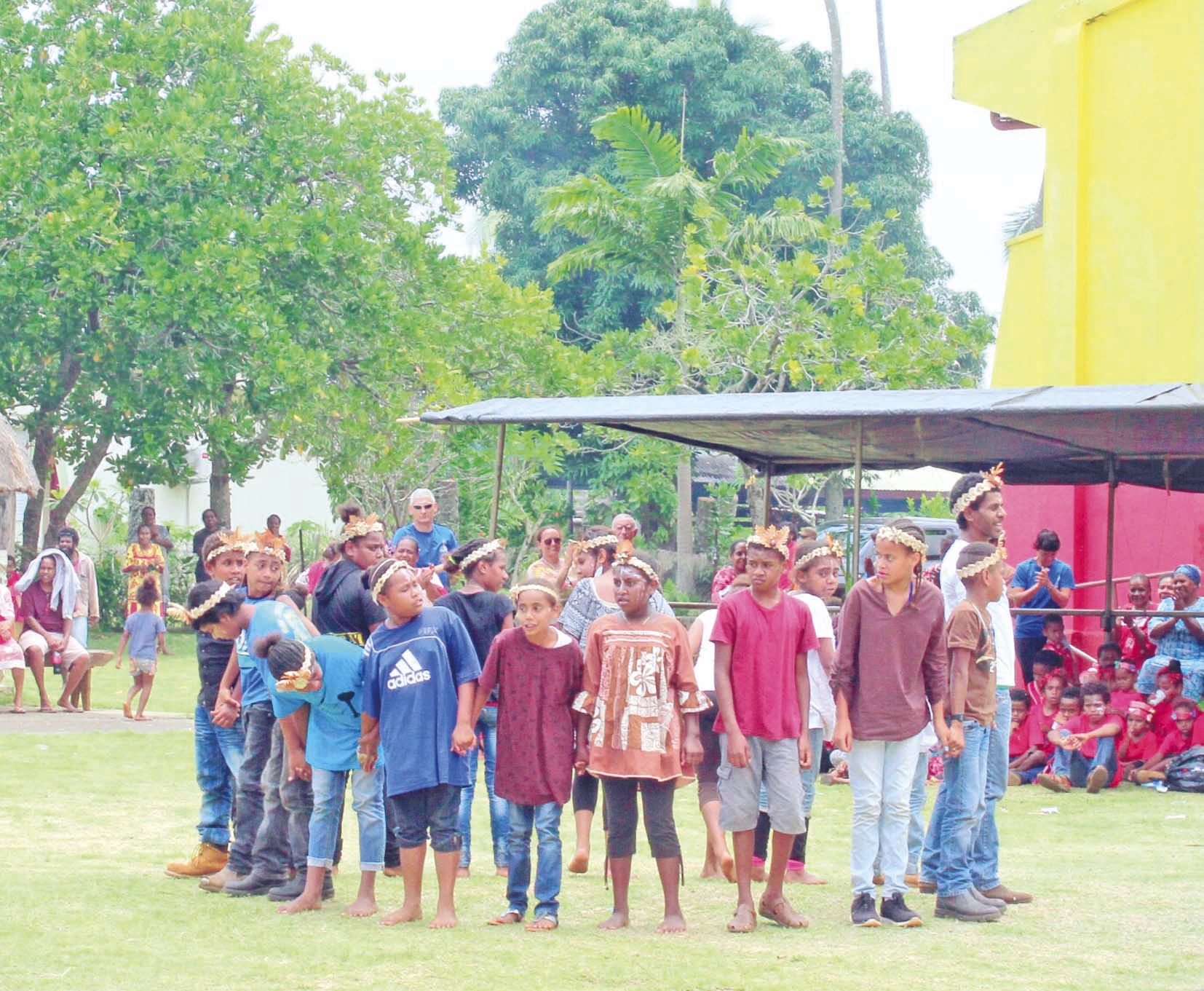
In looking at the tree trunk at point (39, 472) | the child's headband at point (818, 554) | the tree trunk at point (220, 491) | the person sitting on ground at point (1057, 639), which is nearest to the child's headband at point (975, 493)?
the child's headband at point (818, 554)

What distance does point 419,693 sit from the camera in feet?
22.3

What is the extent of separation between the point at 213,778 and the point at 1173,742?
6760mm

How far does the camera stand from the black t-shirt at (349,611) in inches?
297

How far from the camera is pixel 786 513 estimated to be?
30.0 metres

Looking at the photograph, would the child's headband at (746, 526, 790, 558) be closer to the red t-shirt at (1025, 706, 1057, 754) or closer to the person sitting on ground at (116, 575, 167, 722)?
the red t-shirt at (1025, 706, 1057, 754)

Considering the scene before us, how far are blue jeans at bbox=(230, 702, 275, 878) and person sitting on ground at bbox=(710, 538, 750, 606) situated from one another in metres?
2.17

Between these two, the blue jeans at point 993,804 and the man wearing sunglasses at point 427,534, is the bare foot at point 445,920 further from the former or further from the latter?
the man wearing sunglasses at point 427,534

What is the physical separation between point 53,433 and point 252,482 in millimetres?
19129

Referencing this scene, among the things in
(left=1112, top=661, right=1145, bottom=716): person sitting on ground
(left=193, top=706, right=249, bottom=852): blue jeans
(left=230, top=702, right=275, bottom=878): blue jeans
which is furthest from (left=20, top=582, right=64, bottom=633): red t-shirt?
(left=1112, top=661, right=1145, bottom=716): person sitting on ground

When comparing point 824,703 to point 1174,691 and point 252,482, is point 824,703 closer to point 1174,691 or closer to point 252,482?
point 1174,691

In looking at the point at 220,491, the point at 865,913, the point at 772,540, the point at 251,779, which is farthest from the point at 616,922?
the point at 220,491

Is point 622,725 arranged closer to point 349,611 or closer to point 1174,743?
point 349,611

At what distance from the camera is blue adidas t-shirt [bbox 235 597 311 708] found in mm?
7211

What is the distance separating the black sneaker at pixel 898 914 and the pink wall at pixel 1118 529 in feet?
25.8
